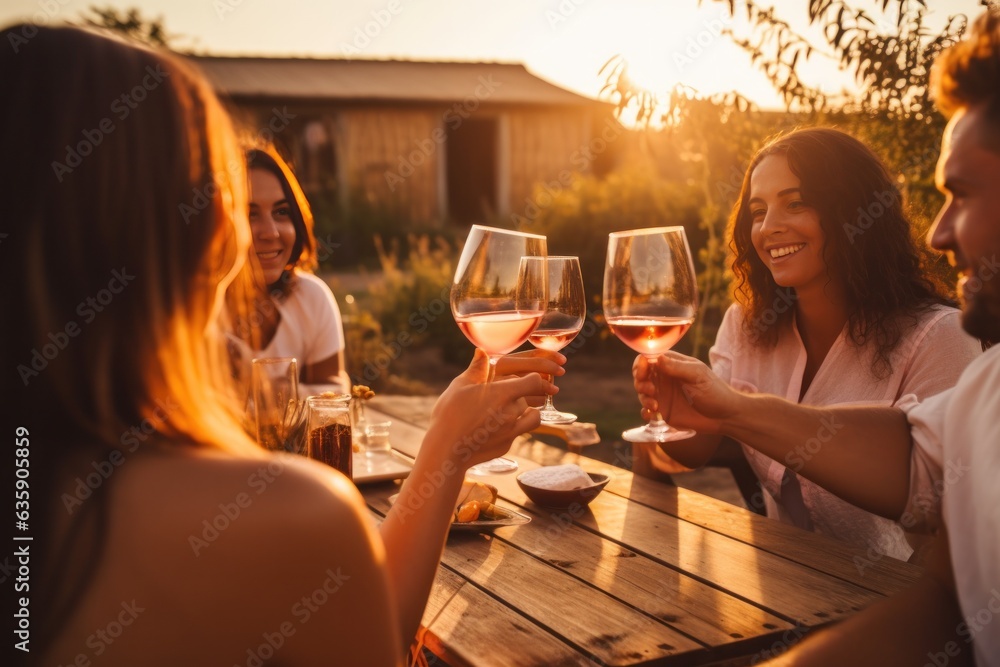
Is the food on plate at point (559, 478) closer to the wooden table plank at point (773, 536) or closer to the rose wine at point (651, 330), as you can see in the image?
the wooden table plank at point (773, 536)

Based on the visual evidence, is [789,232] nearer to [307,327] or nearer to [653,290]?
[653,290]

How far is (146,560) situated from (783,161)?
2335 mm

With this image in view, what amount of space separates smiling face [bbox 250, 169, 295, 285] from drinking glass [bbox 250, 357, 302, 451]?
155cm

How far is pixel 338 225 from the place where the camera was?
1712 centimetres

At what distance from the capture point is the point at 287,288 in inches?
158

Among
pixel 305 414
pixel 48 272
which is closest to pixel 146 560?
pixel 48 272

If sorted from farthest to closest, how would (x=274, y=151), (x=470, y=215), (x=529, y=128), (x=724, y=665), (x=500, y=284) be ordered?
(x=470, y=215)
(x=529, y=128)
(x=274, y=151)
(x=500, y=284)
(x=724, y=665)

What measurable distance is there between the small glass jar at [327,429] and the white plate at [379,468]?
0.81 ft

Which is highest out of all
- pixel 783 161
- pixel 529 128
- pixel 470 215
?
pixel 783 161

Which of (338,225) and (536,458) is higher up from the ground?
(536,458)

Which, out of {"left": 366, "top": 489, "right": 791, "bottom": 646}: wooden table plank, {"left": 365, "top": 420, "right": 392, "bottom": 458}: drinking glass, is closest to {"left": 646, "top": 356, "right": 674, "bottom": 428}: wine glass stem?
{"left": 366, "top": 489, "right": 791, "bottom": 646}: wooden table plank

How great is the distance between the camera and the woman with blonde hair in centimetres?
100

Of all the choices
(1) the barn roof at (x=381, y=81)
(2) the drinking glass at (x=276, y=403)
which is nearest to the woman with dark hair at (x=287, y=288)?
(2) the drinking glass at (x=276, y=403)

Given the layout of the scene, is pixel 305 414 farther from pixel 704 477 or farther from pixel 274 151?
pixel 704 477
